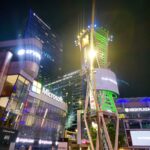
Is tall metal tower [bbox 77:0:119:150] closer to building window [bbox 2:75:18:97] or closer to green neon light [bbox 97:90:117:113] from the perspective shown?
green neon light [bbox 97:90:117:113]

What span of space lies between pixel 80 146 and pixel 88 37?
14.3 meters

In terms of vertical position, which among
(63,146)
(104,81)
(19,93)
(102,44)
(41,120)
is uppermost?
(102,44)

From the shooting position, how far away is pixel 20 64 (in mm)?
29047

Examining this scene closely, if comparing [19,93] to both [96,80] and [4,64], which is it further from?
[96,80]

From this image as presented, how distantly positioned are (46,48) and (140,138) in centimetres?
9985

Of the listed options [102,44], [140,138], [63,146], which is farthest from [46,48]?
[63,146]

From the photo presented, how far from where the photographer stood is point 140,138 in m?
29.5

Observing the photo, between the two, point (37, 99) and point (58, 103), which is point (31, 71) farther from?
point (58, 103)

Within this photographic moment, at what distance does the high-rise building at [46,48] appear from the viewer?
108750mm

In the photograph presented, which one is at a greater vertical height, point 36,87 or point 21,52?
point 21,52

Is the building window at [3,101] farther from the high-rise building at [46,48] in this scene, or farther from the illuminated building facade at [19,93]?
the high-rise building at [46,48]

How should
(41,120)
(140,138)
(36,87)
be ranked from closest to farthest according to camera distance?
(140,138), (36,87), (41,120)

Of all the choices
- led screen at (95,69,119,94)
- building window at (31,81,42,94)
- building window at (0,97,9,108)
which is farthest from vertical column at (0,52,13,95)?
led screen at (95,69,119,94)

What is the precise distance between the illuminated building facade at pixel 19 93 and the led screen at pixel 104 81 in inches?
622
